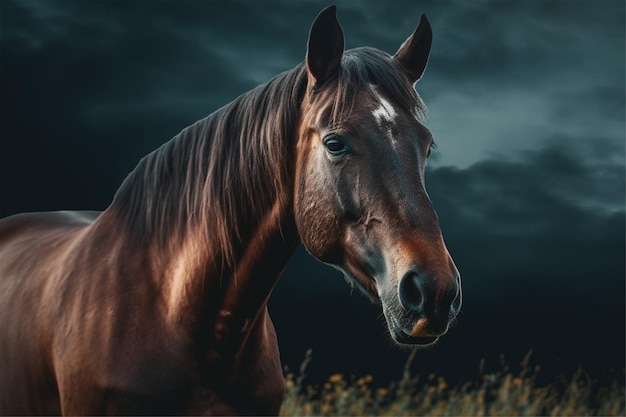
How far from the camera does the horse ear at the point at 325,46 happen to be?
3.14 metres

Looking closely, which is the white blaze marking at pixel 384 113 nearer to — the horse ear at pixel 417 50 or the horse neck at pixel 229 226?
the horse neck at pixel 229 226

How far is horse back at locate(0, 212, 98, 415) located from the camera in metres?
3.58

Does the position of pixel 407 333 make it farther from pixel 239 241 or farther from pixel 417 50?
pixel 417 50

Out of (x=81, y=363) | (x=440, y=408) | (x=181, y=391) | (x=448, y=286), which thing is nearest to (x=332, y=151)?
(x=448, y=286)

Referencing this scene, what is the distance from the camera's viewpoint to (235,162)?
3.32 metres

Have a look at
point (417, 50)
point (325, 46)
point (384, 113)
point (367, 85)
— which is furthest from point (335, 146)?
point (417, 50)

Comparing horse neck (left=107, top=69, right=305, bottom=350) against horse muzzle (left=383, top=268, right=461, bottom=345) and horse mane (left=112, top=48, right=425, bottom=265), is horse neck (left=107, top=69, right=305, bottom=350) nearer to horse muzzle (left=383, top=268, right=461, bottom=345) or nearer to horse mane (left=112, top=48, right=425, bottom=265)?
horse mane (left=112, top=48, right=425, bottom=265)

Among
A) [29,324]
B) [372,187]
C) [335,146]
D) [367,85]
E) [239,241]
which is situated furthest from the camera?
[29,324]

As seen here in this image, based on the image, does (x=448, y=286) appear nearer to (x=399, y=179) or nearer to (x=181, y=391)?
(x=399, y=179)

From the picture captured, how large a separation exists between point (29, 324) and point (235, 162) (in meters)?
1.44

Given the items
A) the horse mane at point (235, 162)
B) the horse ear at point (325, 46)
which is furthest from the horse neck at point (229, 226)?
the horse ear at point (325, 46)

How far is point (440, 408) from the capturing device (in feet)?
27.7

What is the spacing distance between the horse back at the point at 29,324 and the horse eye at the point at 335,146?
1.65 m

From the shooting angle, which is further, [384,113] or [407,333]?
[384,113]
